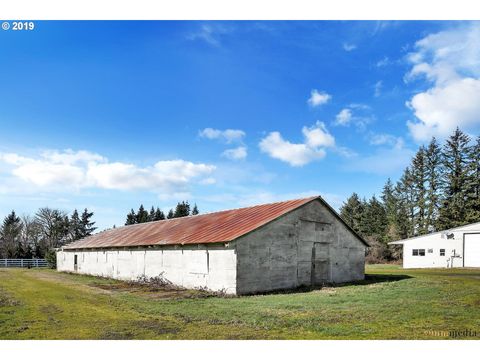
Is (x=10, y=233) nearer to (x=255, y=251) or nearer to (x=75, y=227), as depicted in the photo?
(x=75, y=227)

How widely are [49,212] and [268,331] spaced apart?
80947 mm

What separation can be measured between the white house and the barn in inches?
888

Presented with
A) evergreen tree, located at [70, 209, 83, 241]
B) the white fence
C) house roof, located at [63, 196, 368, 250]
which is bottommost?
the white fence

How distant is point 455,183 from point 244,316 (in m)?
57.4

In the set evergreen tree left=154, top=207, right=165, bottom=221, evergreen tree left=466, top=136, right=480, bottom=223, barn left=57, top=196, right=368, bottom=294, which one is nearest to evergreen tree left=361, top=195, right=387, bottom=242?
evergreen tree left=466, top=136, right=480, bottom=223

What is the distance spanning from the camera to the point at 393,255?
67.2 m

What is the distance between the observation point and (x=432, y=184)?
65.1 m

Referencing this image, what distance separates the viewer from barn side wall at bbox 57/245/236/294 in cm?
1927

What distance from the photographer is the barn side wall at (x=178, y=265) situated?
19.3 metres

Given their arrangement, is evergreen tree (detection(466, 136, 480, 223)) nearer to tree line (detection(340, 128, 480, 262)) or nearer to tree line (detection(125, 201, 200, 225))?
tree line (detection(340, 128, 480, 262))

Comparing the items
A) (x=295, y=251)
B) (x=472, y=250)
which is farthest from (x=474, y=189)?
(x=295, y=251)

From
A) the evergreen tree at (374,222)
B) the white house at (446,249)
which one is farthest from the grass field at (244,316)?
the evergreen tree at (374,222)
